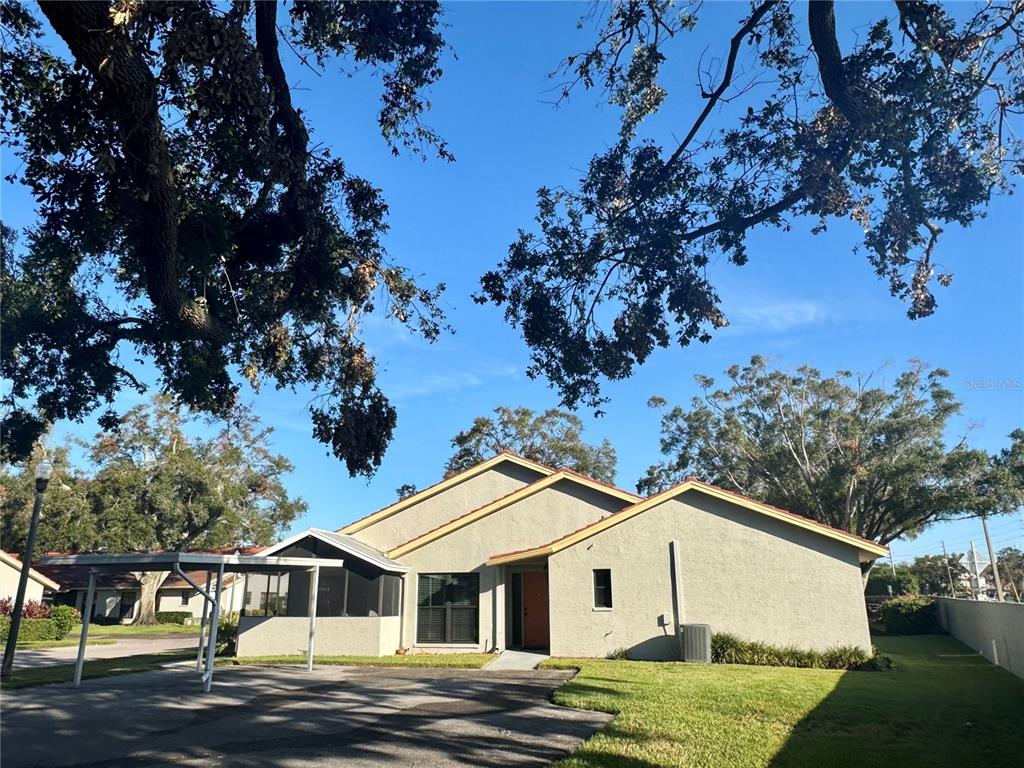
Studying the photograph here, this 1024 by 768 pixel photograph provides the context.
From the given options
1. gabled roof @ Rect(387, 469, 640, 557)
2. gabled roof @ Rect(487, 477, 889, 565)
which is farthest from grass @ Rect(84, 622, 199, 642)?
gabled roof @ Rect(487, 477, 889, 565)

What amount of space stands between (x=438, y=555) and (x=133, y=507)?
94.2 feet

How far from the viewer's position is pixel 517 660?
18.5 m

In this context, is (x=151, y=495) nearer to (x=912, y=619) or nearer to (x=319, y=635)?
(x=319, y=635)

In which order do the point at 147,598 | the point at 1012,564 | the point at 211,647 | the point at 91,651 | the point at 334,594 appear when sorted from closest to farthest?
the point at 211,647 → the point at 334,594 → the point at 91,651 → the point at 147,598 → the point at 1012,564

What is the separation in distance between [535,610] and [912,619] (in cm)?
2061

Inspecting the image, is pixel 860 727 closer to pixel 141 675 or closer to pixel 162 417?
pixel 141 675

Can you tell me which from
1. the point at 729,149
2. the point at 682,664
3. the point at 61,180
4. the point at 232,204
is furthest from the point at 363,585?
the point at 729,149

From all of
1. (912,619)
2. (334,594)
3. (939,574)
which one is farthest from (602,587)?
(939,574)

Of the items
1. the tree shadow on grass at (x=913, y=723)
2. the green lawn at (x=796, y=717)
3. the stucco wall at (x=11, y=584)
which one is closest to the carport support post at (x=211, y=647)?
the green lawn at (x=796, y=717)

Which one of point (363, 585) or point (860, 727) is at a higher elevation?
point (363, 585)

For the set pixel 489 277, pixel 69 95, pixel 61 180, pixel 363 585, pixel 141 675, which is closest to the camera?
pixel 69 95

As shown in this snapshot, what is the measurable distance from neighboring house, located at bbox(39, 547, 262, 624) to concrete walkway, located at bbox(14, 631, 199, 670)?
1644cm

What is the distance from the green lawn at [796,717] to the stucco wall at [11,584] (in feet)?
116

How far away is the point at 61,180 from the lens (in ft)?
28.9
